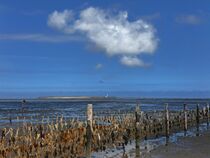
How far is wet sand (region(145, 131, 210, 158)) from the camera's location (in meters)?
21.1

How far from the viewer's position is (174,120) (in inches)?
1529

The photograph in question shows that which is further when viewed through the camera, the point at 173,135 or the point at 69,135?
the point at 173,135

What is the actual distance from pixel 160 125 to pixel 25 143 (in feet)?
51.3

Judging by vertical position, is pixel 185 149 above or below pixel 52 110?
below

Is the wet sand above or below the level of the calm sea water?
below

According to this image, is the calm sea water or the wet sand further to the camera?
the calm sea water

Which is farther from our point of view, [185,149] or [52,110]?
[52,110]

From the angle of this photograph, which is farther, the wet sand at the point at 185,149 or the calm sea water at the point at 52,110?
the calm sea water at the point at 52,110

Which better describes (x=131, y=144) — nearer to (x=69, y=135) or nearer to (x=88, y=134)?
(x=69, y=135)

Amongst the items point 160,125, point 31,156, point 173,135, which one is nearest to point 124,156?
point 31,156

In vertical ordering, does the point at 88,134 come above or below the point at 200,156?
above

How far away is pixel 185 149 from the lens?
76.4 feet

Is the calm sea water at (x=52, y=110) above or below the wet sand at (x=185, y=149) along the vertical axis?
above

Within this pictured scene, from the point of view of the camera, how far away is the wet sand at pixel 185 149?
21.1 m
